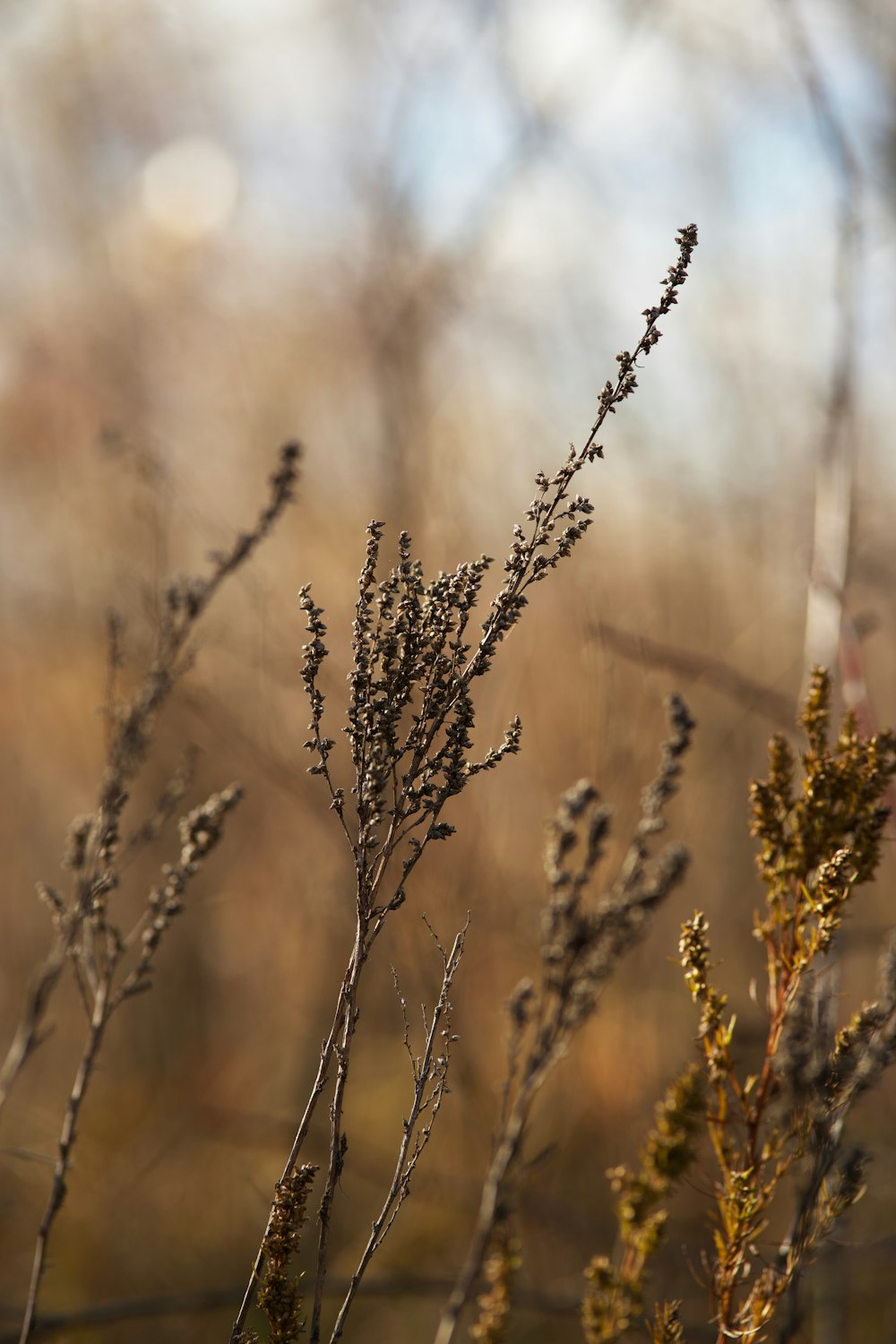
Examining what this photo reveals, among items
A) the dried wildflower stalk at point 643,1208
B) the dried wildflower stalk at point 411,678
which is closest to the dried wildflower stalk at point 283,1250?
the dried wildflower stalk at point 411,678

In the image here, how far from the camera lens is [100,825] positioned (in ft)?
3.32

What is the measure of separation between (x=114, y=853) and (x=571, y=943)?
57 cm

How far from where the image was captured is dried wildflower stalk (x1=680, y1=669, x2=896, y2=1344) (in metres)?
0.99

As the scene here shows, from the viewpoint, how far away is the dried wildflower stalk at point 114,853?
0.99 metres

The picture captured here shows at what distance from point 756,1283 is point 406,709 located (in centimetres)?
218

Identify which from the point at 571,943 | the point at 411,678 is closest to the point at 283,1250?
the point at 571,943

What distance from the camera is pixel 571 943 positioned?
1.10 meters

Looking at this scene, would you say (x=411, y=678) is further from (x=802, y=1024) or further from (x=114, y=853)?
(x=802, y=1024)

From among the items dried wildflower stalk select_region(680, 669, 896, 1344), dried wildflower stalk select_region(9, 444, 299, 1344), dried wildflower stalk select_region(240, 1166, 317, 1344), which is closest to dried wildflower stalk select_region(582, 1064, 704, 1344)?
dried wildflower stalk select_region(680, 669, 896, 1344)

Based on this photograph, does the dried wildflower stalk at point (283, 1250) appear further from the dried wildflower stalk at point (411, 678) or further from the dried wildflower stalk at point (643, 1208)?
the dried wildflower stalk at point (643, 1208)

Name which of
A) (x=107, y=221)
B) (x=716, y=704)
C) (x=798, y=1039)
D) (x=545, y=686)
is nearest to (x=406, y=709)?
(x=545, y=686)

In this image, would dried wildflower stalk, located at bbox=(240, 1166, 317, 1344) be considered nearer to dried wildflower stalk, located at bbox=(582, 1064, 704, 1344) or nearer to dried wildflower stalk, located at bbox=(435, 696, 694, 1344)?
dried wildflower stalk, located at bbox=(435, 696, 694, 1344)

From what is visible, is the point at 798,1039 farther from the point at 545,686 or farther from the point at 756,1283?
the point at 545,686

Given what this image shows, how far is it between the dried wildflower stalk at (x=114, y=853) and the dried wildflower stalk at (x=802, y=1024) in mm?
588
